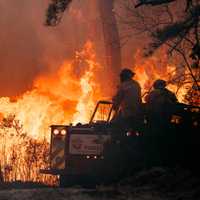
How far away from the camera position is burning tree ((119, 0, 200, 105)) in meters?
10.2

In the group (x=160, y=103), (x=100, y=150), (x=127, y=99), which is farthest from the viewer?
(x=160, y=103)

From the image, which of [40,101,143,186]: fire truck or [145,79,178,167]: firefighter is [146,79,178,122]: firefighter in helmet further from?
[40,101,143,186]: fire truck

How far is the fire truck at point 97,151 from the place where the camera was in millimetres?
10609

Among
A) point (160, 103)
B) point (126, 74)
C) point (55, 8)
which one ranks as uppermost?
point (55, 8)

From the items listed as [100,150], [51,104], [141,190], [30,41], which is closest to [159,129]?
[100,150]

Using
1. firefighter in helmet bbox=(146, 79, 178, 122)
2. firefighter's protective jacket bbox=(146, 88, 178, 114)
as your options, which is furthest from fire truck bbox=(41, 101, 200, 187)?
firefighter's protective jacket bbox=(146, 88, 178, 114)

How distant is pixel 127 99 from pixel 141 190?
247 centimetres

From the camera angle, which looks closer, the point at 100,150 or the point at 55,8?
the point at 100,150

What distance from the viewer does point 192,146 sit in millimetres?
10969

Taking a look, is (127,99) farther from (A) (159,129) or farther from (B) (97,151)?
(B) (97,151)

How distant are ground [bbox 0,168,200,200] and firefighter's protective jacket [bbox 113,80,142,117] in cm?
138

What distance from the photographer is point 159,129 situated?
432 inches

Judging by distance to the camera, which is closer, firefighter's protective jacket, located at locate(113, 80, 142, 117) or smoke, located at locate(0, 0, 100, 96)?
firefighter's protective jacket, located at locate(113, 80, 142, 117)

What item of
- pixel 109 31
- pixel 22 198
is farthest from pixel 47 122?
pixel 22 198
